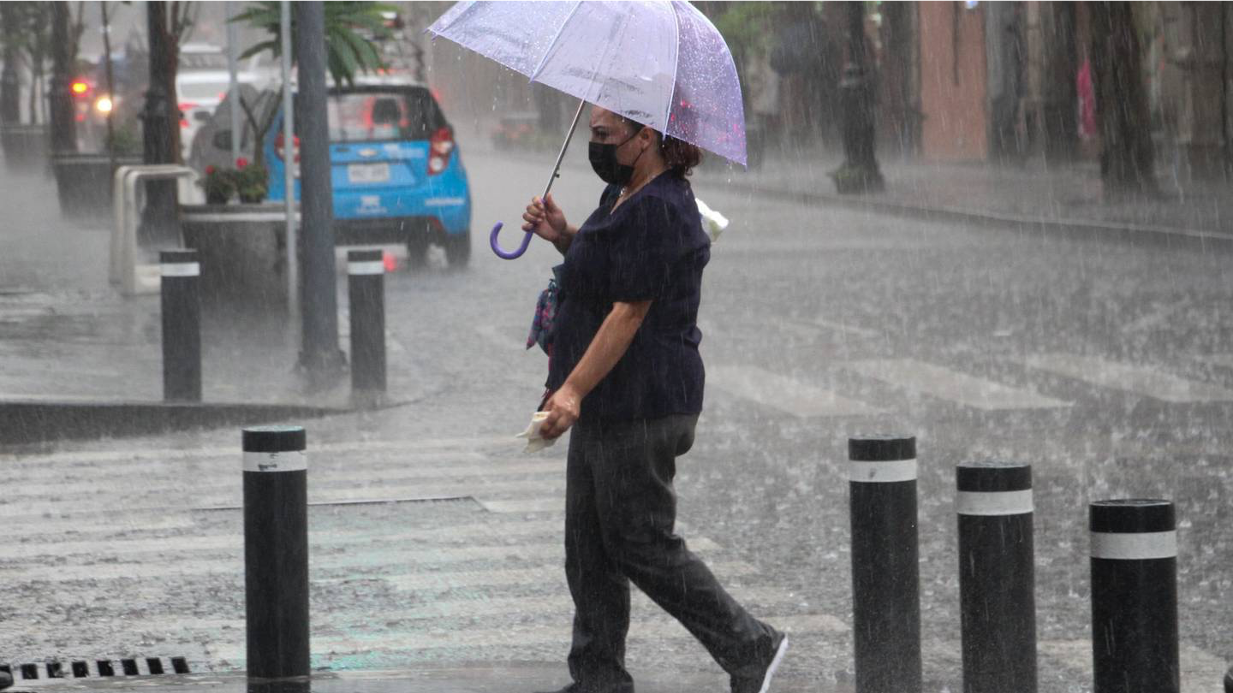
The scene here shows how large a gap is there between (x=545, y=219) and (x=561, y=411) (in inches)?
22.9

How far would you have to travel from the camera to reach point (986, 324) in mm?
14375

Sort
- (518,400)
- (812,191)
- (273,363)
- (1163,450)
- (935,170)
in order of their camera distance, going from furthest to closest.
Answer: (935,170) → (812,191) → (273,363) → (518,400) → (1163,450)

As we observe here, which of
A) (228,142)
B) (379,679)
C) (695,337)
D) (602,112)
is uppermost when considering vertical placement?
(228,142)

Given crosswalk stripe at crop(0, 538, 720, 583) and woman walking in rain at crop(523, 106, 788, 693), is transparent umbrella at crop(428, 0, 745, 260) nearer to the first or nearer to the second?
woman walking in rain at crop(523, 106, 788, 693)

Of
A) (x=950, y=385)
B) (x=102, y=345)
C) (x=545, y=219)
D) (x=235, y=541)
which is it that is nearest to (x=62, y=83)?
(x=102, y=345)

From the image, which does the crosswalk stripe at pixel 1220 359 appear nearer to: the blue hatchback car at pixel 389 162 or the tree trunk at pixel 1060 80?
the blue hatchback car at pixel 389 162

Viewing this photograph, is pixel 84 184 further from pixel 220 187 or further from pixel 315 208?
pixel 315 208

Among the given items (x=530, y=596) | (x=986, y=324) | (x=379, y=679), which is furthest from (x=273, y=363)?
(x=379, y=679)

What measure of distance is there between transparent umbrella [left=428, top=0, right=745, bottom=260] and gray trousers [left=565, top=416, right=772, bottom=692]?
0.55 m

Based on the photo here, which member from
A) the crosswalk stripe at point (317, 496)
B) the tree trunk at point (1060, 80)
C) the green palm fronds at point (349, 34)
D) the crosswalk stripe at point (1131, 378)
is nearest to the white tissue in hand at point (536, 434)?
the crosswalk stripe at point (317, 496)

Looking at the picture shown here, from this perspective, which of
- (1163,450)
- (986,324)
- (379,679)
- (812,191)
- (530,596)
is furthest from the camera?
(812,191)

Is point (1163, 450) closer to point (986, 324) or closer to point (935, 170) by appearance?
point (986, 324)

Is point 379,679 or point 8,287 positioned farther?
point 8,287

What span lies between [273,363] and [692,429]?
808 cm
